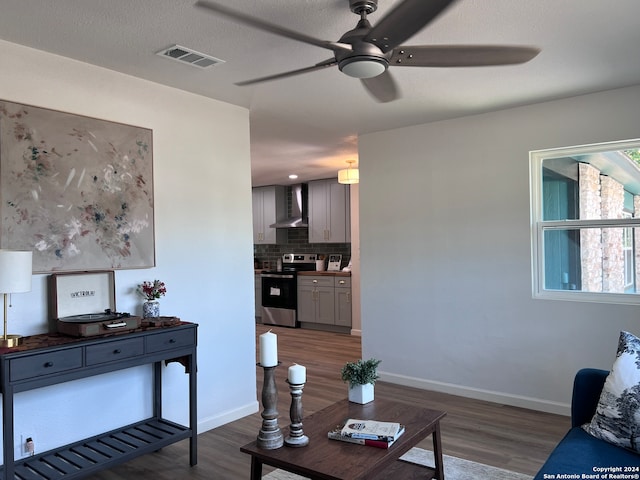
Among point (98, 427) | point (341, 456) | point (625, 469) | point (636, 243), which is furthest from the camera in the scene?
point (636, 243)

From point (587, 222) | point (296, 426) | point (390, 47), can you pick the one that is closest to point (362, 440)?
point (296, 426)

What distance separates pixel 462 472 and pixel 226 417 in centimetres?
178

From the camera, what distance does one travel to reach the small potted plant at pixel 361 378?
265 centimetres

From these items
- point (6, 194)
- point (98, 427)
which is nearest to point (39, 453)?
point (98, 427)

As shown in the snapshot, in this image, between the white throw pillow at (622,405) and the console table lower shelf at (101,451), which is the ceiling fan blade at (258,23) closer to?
the white throw pillow at (622,405)

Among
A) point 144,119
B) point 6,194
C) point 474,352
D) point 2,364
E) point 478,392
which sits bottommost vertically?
point 478,392

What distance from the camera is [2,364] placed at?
90.4 inches

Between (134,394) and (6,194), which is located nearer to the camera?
(6,194)

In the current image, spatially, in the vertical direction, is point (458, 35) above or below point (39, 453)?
above

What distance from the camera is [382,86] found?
8.71ft

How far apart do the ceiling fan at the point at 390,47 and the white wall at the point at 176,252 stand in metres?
1.28

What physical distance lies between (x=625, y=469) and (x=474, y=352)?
2475mm

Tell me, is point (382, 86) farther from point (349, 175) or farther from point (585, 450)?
point (349, 175)

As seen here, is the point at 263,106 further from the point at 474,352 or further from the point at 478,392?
the point at 478,392
